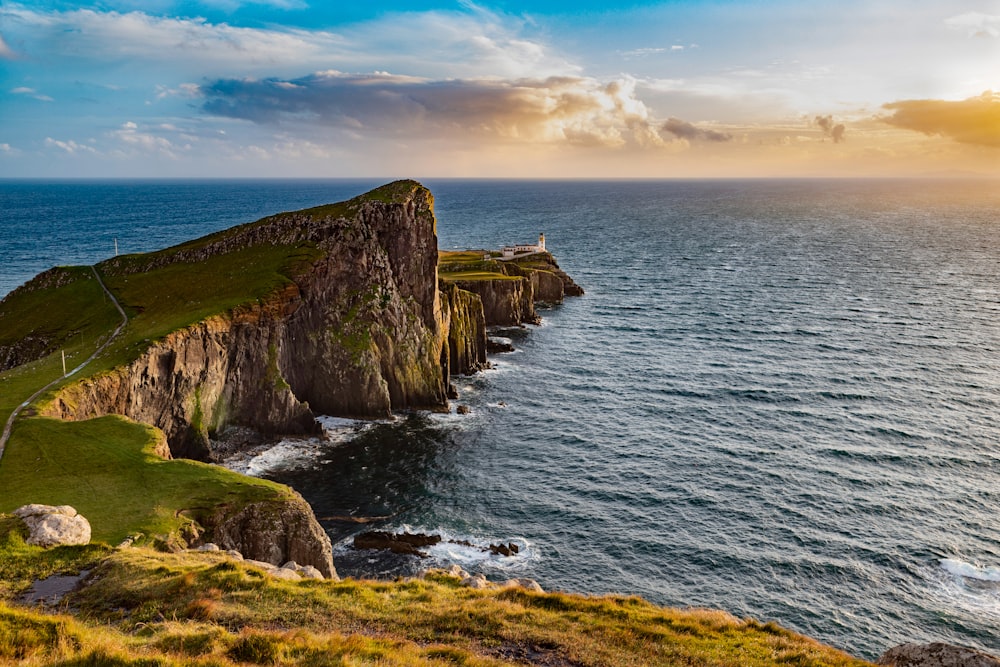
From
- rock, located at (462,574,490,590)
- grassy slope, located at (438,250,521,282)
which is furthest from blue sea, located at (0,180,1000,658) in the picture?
grassy slope, located at (438,250,521,282)

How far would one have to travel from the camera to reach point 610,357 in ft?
320

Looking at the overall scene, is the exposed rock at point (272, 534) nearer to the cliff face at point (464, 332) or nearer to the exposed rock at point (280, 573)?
the exposed rock at point (280, 573)

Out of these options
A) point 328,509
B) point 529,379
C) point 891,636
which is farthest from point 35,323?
point 891,636

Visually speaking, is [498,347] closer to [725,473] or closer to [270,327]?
[270,327]

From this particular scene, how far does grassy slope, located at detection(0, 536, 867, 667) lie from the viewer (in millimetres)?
19906

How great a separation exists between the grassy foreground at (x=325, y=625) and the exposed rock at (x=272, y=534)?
359 inches

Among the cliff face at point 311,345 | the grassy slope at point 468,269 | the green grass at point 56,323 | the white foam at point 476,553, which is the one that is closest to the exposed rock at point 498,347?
the cliff face at point 311,345

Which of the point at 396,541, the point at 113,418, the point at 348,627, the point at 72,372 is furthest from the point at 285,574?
the point at 72,372

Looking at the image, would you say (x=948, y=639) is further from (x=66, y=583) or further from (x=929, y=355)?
(x=929, y=355)

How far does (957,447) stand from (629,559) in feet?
127

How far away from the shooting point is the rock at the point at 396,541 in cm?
4869

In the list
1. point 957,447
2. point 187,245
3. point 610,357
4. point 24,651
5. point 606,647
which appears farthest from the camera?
point 610,357

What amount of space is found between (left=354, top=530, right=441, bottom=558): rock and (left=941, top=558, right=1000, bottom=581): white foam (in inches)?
1434

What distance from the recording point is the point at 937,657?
22266 mm
